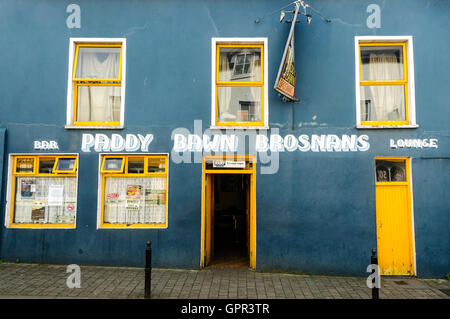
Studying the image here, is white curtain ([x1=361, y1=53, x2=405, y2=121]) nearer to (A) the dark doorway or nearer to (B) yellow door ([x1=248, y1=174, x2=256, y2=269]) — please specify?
(B) yellow door ([x1=248, y1=174, x2=256, y2=269])

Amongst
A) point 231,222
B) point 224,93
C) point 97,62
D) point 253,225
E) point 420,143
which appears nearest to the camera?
point 420,143

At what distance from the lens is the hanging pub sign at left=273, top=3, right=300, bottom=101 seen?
678 cm

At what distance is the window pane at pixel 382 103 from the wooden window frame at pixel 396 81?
0.33 ft

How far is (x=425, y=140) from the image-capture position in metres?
7.24

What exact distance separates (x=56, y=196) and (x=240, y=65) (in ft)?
18.8

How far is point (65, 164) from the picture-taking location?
7531mm

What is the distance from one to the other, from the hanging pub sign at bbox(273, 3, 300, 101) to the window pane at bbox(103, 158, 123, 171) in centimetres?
418

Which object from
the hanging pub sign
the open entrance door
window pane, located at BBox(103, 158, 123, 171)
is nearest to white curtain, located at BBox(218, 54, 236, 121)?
the open entrance door

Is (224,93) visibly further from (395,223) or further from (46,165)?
(395,223)

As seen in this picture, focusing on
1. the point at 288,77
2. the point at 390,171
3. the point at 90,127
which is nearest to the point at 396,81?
the point at 390,171

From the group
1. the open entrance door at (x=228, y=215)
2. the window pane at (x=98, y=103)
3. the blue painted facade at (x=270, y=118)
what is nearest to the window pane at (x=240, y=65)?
the blue painted facade at (x=270, y=118)

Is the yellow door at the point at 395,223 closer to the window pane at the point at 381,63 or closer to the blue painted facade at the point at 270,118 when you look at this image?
the blue painted facade at the point at 270,118

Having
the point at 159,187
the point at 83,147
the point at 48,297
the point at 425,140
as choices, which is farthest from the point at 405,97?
the point at 48,297
